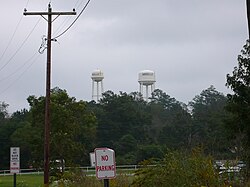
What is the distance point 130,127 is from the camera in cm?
9325

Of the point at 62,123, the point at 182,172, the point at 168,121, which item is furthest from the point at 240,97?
the point at 168,121

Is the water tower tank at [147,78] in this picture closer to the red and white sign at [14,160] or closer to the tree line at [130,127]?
the tree line at [130,127]

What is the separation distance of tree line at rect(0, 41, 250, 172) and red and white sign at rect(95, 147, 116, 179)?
11.4 feet

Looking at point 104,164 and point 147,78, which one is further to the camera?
point 147,78

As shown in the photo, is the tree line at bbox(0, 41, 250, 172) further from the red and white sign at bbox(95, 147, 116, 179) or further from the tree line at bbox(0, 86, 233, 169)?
the red and white sign at bbox(95, 147, 116, 179)

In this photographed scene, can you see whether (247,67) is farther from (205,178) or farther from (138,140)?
(138,140)

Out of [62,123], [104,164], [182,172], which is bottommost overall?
[182,172]

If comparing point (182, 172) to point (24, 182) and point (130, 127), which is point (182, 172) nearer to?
point (24, 182)

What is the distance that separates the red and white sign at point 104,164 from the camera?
12.7 m

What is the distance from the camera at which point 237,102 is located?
132ft

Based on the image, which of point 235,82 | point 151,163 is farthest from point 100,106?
point 151,163

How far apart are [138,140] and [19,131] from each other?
20094 mm

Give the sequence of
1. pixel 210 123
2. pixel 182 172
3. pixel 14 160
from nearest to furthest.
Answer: pixel 182 172 < pixel 14 160 < pixel 210 123

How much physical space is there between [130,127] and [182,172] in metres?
78.8
